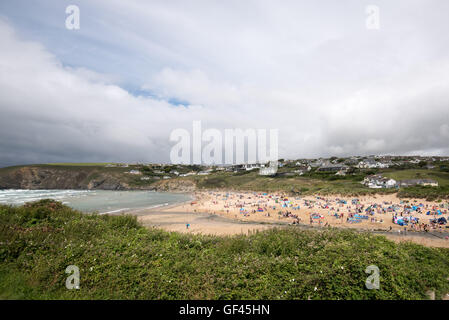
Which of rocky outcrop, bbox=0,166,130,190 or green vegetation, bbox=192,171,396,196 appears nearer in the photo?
green vegetation, bbox=192,171,396,196

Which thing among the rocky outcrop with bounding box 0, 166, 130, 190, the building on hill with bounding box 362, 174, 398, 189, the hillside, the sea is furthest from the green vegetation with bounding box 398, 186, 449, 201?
the rocky outcrop with bounding box 0, 166, 130, 190

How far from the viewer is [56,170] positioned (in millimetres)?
133625

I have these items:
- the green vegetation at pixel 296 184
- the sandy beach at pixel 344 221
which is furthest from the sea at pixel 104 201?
the green vegetation at pixel 296 184

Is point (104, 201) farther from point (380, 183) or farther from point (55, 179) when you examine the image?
point (55, 179)

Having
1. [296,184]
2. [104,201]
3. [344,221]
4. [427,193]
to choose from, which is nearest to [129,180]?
[104,201]

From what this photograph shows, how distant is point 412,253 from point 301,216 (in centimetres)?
2724

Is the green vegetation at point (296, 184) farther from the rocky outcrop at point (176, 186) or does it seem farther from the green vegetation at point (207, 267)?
the green vegetation at point (207, 267)

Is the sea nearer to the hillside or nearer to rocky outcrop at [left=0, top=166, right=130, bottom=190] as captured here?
the hillside

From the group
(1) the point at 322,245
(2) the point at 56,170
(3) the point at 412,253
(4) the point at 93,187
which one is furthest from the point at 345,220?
(2) the point at 56,170

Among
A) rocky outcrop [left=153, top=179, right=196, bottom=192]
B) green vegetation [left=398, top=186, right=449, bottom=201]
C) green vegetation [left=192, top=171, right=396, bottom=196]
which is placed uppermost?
green vegetation [left=398, top=186, right=449, bottom=201]

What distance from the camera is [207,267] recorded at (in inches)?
260

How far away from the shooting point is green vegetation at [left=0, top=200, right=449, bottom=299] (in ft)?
18.0

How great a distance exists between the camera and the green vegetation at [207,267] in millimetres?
5484

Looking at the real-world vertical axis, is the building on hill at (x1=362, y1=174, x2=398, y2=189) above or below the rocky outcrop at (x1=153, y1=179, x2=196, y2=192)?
above
